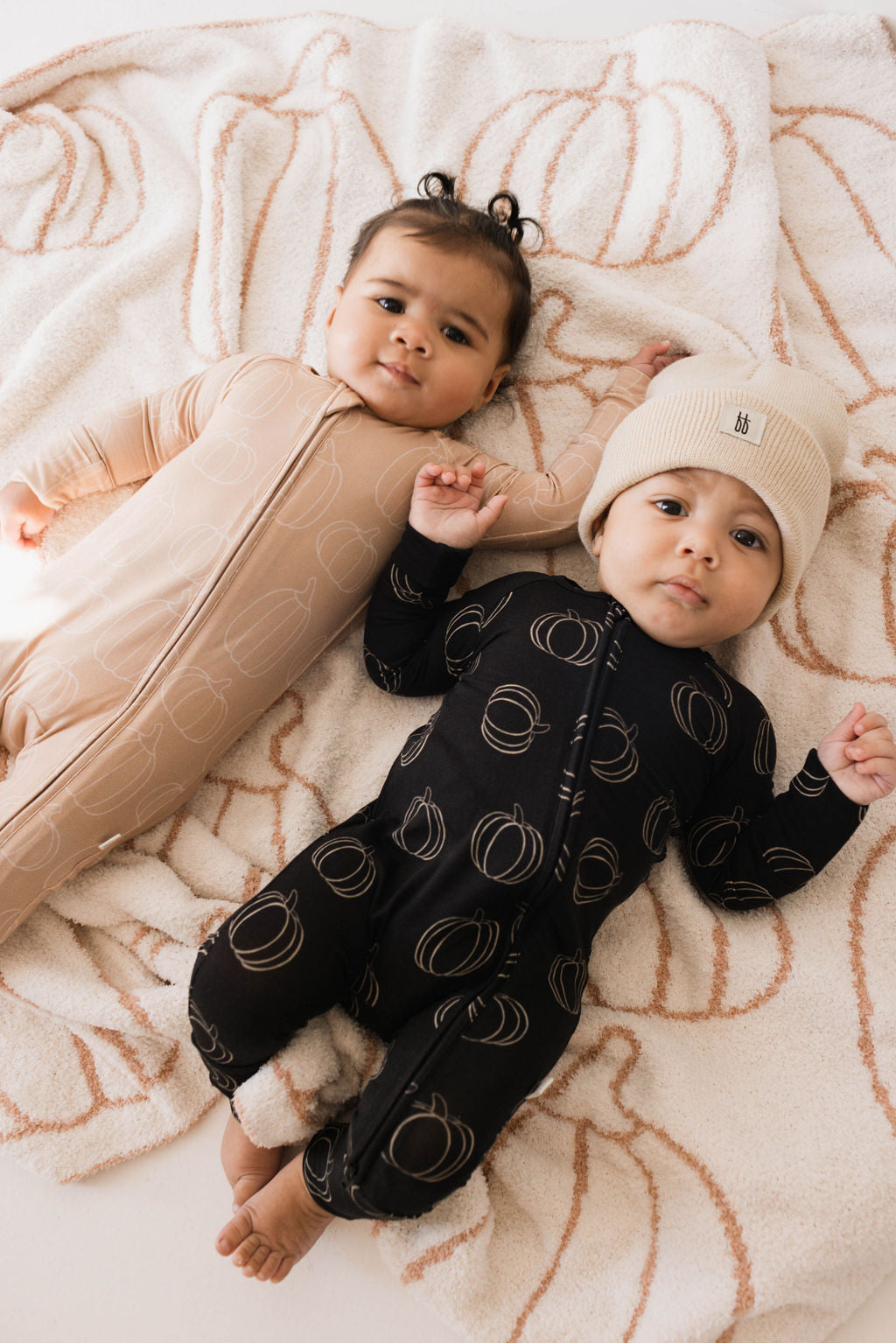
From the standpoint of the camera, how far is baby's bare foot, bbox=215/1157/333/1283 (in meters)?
1.17

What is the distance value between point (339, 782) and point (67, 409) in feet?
2.79

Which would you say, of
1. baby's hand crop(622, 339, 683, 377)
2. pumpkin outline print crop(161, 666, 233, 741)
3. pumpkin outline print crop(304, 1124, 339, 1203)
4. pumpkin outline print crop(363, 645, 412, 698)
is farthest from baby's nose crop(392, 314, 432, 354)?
pumpkin outline print crop(304, 1124, 339, 1203)

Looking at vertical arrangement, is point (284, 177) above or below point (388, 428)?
above

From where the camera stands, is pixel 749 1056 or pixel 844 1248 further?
pixel 749 1056

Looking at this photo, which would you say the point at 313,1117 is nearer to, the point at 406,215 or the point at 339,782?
the point at 339,782

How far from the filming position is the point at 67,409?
1.68 m

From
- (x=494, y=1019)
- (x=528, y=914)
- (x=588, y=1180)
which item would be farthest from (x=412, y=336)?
(x=588, y=1180)

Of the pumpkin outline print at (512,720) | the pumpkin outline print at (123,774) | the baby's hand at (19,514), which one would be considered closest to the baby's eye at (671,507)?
the pumpkin outline print at (512,720)

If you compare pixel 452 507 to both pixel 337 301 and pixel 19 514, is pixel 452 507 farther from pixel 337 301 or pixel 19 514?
pixel 19 514

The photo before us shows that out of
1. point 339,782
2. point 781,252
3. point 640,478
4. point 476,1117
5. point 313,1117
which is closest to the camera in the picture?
point 476,1117

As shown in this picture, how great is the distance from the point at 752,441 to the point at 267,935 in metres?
0.94

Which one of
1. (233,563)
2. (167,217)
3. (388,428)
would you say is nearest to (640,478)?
(388,428)

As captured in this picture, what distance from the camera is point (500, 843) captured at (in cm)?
122

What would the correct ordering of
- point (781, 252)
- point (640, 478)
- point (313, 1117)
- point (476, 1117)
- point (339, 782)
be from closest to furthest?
point (476, 1117) → point (313, 1117) → point (640, 478) → point (339, 782) → point (781, 252)
